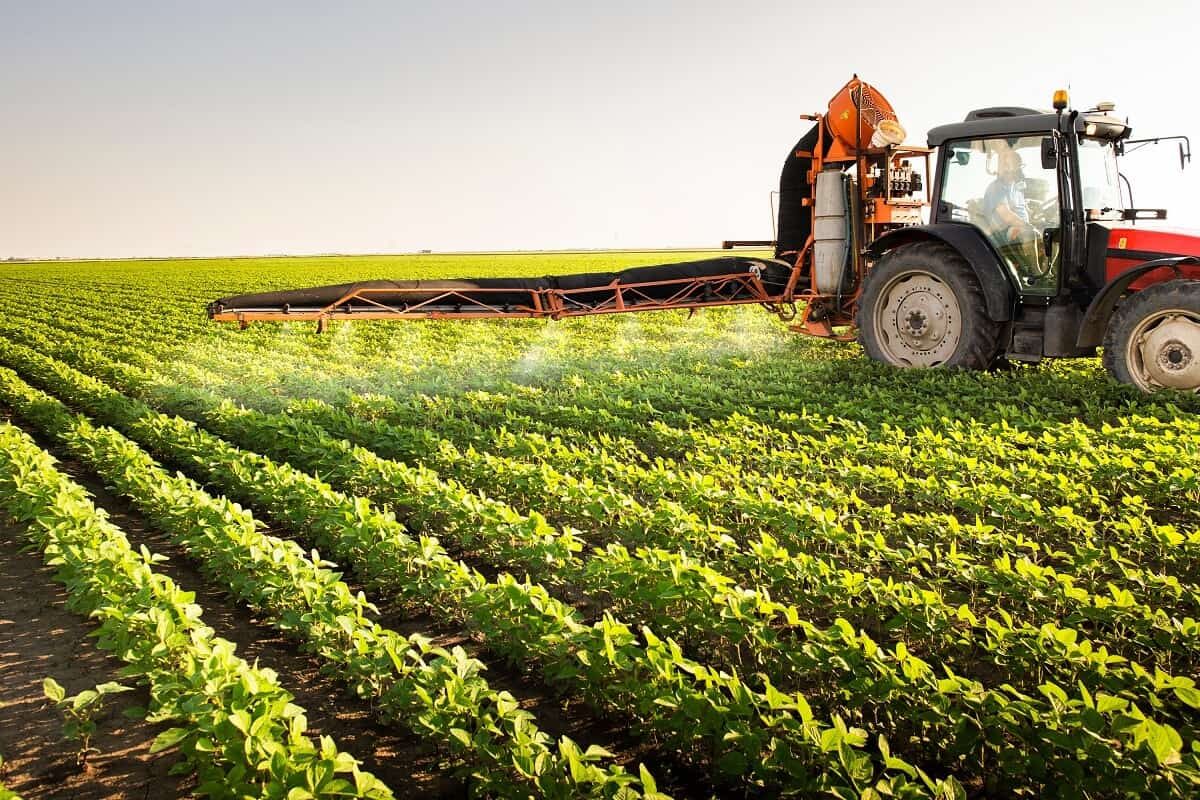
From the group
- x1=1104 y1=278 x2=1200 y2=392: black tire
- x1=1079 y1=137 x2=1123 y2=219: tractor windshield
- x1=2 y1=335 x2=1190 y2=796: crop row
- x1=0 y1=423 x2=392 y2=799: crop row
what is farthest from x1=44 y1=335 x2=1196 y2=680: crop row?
x1=1079 y1=137 x2=1123 y2=219: tractor windshield

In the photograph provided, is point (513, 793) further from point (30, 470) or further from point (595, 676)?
point (30, 470)

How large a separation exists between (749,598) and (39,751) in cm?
292

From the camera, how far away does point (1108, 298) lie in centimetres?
786

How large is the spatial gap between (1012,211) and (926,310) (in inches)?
53.8

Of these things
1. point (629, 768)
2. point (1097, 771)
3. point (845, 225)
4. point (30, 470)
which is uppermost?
point (845, 225)

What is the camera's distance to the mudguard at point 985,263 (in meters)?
8.44

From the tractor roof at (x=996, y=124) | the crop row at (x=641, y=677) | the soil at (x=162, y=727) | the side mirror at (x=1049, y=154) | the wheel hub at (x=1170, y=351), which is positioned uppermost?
the tractor roof at (x=996, y=124)

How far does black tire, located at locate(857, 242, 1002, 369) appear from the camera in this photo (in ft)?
29.0

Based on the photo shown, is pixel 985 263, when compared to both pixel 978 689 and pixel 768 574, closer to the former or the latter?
pixel 768 574

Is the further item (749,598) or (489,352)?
(489,352)

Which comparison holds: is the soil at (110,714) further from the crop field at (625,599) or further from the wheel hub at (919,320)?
the wheel hub at (919,320)

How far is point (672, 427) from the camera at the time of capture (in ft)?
26.0

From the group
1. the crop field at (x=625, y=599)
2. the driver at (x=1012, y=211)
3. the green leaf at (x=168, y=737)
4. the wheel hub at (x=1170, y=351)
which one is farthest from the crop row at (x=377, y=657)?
the driver at (x=1012, y=211)

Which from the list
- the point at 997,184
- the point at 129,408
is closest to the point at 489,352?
the point at 129,408
